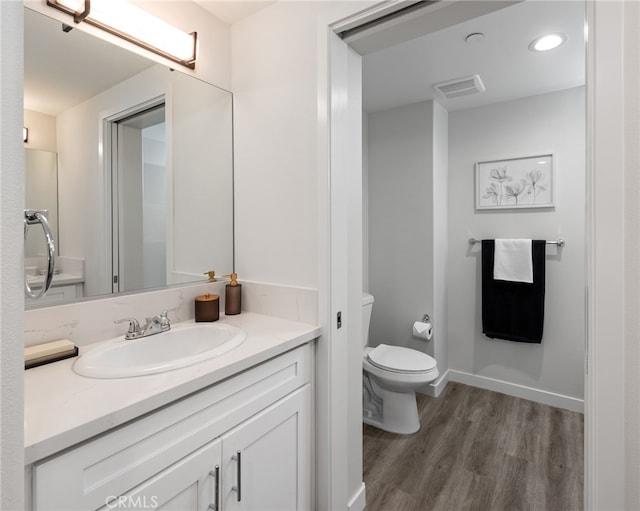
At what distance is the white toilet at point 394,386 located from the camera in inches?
84.0

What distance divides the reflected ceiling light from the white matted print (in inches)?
88.9

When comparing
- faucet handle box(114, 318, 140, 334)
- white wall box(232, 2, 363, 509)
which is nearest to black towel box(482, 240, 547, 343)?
white wall box(232, 2, 363, 509)

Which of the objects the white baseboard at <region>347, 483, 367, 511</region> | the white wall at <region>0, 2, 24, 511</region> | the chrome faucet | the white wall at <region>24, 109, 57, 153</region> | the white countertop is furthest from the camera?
the white baseboard at <region>347, 483, 367, 511</region>

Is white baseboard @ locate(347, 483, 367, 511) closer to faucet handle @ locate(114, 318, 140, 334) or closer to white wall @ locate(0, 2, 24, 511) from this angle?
faucet handle @ locate(114, 318, 140, 334)

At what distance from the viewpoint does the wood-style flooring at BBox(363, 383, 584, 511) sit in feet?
5.42

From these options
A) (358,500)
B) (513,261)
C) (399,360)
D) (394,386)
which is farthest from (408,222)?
(358,500)

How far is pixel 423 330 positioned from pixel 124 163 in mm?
2214

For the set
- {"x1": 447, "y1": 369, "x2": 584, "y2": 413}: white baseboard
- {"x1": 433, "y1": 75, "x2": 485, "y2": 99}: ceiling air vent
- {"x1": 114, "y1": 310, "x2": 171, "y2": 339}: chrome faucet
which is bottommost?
{"x1": 447, "y1": 369, "x2": 584, "y2": 413}: white baseboard

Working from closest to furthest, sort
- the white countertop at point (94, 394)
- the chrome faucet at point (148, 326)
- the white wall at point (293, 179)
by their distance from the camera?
the white countertop at point (94, 394) → the chrome faucet at point (148, 326) → the white wall at point (293, 179)

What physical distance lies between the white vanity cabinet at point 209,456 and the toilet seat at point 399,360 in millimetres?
982

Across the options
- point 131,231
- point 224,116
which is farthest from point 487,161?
point 131,231

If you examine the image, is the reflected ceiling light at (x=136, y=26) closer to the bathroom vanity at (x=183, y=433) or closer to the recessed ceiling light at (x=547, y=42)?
the bathroom vanity at (x=183, y=433)

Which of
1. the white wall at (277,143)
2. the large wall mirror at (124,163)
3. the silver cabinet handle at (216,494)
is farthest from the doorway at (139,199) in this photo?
the silver cabinet handle at (216,494)

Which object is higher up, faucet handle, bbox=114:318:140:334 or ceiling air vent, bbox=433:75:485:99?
ceiling air vent, bbox=433:75:485:99
